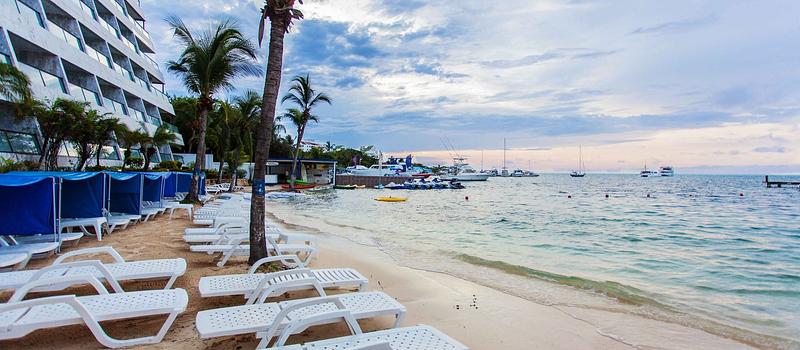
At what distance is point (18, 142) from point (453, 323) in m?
19.3

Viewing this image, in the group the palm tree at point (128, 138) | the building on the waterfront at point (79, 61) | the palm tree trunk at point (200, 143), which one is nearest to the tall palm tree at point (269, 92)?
the palm tree trunk at point (200, 143)

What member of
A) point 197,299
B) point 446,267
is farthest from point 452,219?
point 197,299

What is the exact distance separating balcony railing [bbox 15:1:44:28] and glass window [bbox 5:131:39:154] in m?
4.99

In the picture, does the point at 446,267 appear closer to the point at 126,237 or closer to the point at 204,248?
the point at 204,248

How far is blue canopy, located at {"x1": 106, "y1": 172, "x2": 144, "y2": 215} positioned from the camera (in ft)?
34.7

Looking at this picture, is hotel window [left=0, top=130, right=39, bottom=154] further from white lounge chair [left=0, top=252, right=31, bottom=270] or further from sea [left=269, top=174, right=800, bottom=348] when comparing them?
white lounge chair [left=0, top=252, right=31, bottom=270]

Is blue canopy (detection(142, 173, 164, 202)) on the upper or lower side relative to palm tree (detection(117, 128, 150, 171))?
lower

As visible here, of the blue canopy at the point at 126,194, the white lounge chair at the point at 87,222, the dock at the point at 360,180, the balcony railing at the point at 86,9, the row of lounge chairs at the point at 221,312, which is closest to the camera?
the row of lounge chairs at the point at 221,312

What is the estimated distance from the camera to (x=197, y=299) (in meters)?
5.10

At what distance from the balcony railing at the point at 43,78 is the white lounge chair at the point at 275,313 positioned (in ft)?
59.4

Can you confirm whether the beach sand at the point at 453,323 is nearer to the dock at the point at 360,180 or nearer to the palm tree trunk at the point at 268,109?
the palm tree trunk at the point at 268,109

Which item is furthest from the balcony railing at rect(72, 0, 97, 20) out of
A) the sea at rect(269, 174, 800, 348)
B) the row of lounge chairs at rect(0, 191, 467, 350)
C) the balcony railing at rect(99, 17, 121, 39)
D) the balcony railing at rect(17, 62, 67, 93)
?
the row of lounge chairs at rect(0, 191, 467, 350)

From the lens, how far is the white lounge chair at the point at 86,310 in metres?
3.20

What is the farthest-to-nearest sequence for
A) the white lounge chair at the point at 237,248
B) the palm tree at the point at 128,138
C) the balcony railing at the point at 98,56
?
the balcony railing at the point at 98,56 → the palm tree at the point at 128,138 → the white lounge chair at the point at 237,248
